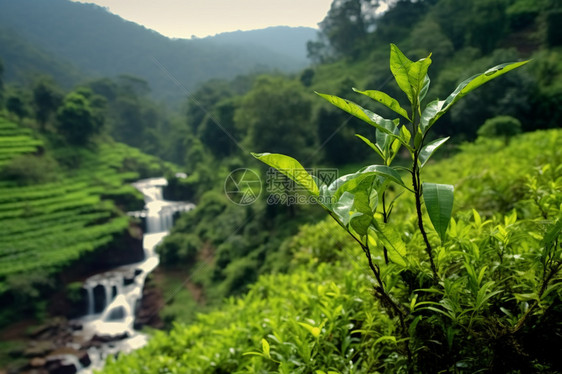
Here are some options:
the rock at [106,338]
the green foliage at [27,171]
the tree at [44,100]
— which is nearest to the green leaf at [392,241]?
the rock at [106,338]

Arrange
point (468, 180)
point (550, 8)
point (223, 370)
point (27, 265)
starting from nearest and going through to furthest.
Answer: point (223, 370) < point (468, 180) < point (27, 265) < point (550, 8)

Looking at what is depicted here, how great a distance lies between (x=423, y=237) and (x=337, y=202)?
179 millimetres

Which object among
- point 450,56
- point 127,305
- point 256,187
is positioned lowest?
point 127,305

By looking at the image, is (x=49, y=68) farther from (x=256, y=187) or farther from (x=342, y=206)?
(x=342, y=206)

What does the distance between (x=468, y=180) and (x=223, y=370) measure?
1317 mm

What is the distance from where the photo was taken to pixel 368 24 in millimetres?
25141

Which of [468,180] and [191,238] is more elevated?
[468,180]

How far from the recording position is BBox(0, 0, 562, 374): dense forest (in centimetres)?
50

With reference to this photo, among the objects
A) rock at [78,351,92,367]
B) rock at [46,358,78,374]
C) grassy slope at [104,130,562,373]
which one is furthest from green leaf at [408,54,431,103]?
rock at [78,351,92,367]

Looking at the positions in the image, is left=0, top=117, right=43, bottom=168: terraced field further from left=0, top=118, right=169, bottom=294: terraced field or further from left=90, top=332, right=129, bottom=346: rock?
left=90, top=332, right=129, bottom=346: rock

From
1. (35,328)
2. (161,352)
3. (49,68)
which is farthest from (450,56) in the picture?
Answer: (49,68)

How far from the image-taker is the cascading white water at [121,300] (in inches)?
362

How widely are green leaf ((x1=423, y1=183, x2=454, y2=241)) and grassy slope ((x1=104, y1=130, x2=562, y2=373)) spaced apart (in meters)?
0.20

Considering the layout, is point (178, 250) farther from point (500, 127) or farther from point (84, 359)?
point (500, 127)
